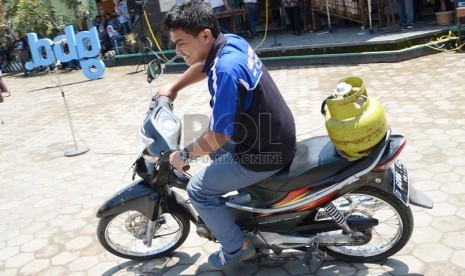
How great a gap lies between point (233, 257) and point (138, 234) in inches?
35.2

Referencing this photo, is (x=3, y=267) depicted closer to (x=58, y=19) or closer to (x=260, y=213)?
(x=260, y=213)

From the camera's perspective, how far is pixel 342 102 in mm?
2582

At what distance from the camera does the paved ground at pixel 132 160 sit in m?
3.33

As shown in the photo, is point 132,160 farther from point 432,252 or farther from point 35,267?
point 432,252

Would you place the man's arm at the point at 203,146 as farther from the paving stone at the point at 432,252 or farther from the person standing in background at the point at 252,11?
the person standing in background at the point at 252,11

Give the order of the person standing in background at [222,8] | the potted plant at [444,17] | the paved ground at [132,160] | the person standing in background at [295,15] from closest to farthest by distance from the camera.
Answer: the paved ground at [132,160] < the potted plant at [444,17] < the person standing in background at [295,15] < the person standing in background at [222,8]

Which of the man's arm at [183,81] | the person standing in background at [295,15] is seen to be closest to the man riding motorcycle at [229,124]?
the man's arm at [183,81]

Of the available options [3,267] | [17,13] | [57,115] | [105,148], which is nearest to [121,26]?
[17,13]

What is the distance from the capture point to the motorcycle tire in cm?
281

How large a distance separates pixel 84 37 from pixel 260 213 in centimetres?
1196

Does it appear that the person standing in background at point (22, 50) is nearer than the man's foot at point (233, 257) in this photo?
No

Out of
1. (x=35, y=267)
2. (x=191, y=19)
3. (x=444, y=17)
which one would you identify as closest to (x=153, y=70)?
(x=191, y=19)

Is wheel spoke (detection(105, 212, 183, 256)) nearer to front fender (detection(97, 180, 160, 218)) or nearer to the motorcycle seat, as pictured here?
front fender (detection(97, 180, 160, 218))

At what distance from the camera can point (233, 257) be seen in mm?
2912
